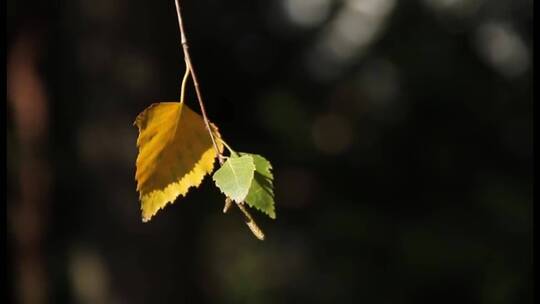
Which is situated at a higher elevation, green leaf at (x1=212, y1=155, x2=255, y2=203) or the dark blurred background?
green leaf at (x1=212, y1=155, x2=255, y2=203)

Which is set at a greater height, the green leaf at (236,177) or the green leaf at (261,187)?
the green leaf at (236,177)

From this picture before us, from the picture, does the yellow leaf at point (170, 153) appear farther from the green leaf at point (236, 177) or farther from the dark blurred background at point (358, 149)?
the dark blurred background at point (358, 149)

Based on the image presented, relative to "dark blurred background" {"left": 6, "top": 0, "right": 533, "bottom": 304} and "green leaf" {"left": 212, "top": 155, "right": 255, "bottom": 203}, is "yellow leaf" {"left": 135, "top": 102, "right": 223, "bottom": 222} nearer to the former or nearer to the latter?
"green leaf" {"left": 212, "top": 155, "right": 255, "bottom": 203}

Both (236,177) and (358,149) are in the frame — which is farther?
(358,149)

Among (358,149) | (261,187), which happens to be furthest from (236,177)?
(358,149)

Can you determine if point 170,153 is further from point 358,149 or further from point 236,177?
point 358,149

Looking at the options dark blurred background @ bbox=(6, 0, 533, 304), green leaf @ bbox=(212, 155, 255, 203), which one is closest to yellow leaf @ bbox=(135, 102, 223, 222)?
green leaf @ bbox=(212, 155, 255, 203)

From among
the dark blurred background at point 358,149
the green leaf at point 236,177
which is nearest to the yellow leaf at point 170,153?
the green leaf at point 236,177
